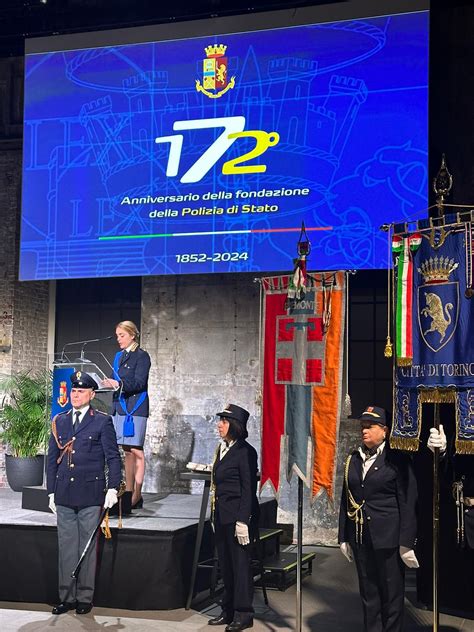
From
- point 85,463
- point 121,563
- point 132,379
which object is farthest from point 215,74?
point 121,563

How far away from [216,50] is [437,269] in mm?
5308

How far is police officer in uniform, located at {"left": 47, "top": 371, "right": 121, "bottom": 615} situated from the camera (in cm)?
699

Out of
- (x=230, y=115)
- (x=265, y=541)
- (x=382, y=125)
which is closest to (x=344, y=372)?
(x=265, y=541)

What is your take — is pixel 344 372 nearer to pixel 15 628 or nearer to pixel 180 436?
pixel 15 628

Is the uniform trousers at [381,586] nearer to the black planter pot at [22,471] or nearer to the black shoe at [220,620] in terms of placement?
the black shoe at [220,620]

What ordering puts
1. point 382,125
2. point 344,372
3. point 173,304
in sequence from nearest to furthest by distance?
1. point 344,372
2. point 382,125
3. point 173,304

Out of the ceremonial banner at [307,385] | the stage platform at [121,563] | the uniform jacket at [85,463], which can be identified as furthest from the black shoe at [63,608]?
the ceremonial banner at [307,385]

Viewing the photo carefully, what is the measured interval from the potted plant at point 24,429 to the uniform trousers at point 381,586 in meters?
6.08

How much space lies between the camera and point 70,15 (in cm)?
1187

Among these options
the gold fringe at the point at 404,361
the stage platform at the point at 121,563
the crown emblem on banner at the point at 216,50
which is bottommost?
the stage platform at the point at 121,563

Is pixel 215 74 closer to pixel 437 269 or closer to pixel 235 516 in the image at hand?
pixel 437 269

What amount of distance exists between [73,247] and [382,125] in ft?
12.3

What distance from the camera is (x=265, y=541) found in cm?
855

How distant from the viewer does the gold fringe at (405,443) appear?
20.1 feet
